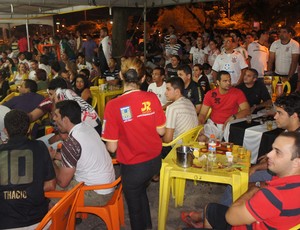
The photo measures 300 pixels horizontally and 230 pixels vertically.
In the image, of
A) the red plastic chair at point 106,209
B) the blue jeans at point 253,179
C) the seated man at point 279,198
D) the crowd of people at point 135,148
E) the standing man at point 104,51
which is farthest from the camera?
the standing man at point 104,51

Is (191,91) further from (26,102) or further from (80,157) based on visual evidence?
(80,157)

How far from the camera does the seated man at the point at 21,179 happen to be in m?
2.51

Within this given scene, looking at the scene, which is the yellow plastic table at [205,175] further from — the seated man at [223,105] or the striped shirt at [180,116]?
the seated man at [223,105]

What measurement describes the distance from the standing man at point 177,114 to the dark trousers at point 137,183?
88 centimetres

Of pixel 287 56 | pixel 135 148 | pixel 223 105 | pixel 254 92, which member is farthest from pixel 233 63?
pixel 135 148

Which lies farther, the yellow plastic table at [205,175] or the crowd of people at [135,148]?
the yellow plastic table at [205,175]

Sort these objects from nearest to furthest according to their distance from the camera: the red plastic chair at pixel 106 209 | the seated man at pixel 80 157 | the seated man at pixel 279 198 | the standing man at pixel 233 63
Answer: the seated man at pixel 279 198 → the seated man at pixel 80 157 → the red plastic chair at pixel 106 209 → the standing man at pixel 233 63

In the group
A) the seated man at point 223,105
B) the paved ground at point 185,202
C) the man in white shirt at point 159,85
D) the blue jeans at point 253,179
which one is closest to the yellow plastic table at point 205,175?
the blue jeans at point 253,179

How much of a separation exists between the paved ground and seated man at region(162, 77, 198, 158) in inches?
28.0

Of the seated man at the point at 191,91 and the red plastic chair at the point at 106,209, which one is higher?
the seated man at the point at 191,91

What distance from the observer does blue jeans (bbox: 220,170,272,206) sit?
129 inches

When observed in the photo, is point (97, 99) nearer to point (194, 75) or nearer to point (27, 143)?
point (194, 75)

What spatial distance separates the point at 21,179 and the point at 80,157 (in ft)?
1.93

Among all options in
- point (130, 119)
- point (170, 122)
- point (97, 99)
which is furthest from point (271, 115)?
point (97, 99)
